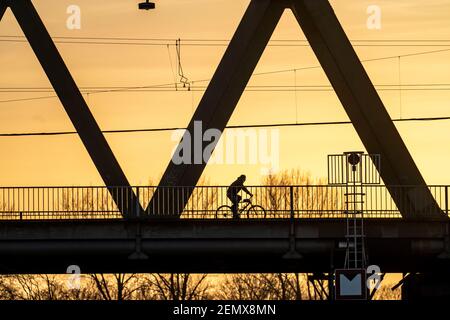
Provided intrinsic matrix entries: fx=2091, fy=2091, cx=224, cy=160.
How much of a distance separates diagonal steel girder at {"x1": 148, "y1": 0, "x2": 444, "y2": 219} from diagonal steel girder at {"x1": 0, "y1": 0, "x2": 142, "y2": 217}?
2.16m

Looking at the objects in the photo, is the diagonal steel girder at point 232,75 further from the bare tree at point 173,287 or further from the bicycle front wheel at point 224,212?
the bare tree at point 173,287

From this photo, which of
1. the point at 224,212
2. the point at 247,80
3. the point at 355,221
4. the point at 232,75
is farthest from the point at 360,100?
the point at 355,221

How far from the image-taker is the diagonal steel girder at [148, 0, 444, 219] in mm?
71125

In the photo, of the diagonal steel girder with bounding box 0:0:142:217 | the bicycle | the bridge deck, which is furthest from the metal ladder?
the diagonal steel girder with bounding box 0:0:142:217

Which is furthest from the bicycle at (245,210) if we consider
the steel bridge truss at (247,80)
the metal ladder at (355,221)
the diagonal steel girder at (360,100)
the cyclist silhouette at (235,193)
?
the diagonal steel girder at (360,100)

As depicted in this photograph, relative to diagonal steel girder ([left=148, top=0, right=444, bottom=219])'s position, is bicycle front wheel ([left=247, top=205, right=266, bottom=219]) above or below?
below

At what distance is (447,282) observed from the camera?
2795 inches

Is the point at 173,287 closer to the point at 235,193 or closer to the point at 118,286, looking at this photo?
the point at 118,286

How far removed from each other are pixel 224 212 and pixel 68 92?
6914 millimetres

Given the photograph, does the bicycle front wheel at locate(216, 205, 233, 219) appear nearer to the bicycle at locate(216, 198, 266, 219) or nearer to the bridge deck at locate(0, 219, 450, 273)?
the bicycle at locate(216, 198, 266, 219)

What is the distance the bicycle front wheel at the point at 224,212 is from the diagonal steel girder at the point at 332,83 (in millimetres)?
1310

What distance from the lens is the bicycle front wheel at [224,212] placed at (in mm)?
68312
